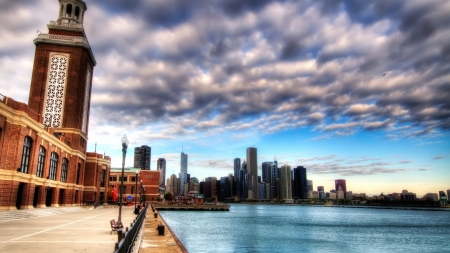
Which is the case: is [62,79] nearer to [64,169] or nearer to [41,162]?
[64,169]

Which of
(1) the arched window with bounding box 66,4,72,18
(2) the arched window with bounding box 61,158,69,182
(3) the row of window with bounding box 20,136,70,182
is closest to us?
(3) the row of window with bounding box 20,136,70,182

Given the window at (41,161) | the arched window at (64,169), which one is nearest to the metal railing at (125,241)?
the window at (41,161)

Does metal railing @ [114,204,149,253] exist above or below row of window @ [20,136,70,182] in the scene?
below

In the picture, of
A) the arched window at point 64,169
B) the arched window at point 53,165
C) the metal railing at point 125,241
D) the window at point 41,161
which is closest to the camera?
the metal railing at point 125,241

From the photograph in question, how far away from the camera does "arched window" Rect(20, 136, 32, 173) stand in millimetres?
43781

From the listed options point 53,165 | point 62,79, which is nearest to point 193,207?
point 62,79

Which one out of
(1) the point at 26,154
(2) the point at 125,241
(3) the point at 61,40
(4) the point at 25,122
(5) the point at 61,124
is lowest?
(2) the point at 125,241

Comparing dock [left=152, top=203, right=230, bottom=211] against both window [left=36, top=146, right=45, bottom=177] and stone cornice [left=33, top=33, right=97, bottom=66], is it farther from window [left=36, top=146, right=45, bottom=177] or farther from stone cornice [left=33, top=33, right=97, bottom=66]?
window [left=36, top=146, right=45, bottom=177]

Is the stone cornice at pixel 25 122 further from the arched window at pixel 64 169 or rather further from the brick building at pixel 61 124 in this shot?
the arched window at pixel 64 169

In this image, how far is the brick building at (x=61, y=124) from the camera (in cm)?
4669

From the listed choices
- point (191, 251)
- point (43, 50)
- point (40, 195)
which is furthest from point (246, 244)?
point (43, 50)

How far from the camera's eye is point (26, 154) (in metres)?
44.8

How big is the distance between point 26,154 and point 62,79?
30.4m

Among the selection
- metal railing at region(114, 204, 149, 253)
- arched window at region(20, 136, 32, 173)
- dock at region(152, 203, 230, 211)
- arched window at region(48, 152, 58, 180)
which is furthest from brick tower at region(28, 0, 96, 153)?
dock at region(152, 203, 230, 211)
